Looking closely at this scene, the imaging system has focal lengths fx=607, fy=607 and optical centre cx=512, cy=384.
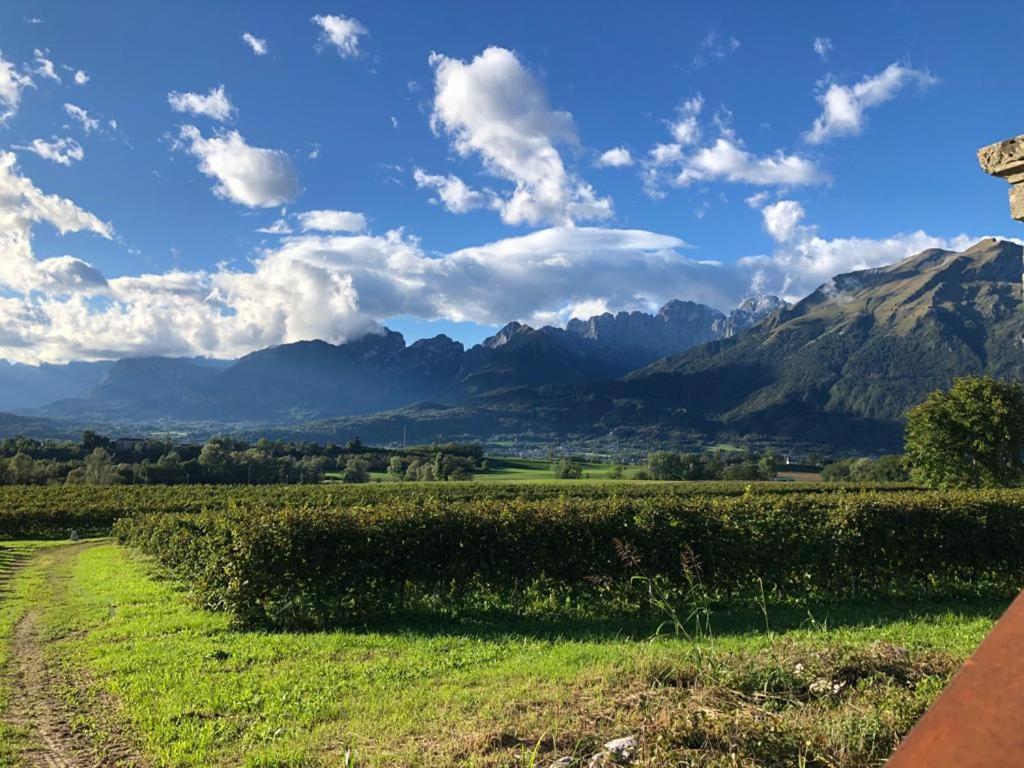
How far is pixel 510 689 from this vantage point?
638 centimetres

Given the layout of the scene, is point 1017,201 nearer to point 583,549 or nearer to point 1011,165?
point 1011,165

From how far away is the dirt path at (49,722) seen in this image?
5449 mm

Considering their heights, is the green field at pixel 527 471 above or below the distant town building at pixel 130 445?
below

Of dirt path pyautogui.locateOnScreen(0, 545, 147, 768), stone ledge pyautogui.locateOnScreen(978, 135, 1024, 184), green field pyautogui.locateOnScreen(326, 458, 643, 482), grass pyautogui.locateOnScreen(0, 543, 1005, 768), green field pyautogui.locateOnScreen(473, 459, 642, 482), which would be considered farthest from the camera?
green field pyautogui.locateOnScreen(473, 459, 642, 482)

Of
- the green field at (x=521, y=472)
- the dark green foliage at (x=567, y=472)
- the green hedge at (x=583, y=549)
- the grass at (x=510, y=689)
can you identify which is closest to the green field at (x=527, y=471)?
the green field at (x=521, y=472)

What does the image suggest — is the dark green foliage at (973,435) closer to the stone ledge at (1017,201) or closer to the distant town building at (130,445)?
the stone ledge at (1017,201)

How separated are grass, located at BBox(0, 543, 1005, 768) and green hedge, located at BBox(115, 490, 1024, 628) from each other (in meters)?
1.32

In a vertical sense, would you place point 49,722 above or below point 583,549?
below

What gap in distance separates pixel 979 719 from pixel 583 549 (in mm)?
11899

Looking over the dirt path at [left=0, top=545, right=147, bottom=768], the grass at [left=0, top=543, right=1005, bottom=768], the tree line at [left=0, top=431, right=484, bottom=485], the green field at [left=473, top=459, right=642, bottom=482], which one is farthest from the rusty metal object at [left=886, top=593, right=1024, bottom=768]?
the green field at [left=473, top=459, right=642, bottom=482]

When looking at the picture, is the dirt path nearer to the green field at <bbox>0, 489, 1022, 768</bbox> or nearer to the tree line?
the green field at <bbox>0, 489, 1022, 768</bbox>

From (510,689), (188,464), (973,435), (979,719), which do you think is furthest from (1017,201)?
(188,464)

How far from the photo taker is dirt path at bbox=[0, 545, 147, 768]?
5449 millimetres

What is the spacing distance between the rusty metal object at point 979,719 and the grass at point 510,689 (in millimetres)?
3209
